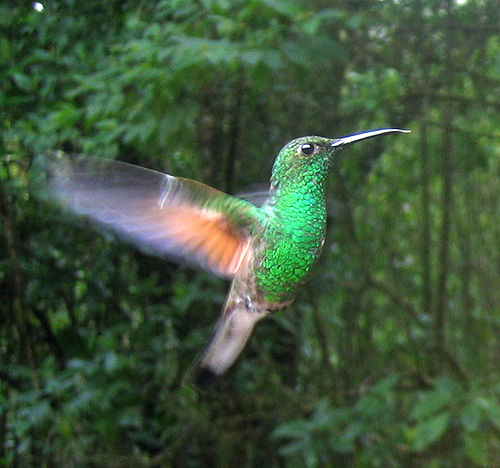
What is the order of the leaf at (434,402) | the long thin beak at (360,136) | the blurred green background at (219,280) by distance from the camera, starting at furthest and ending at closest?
the leaf at (434,402) → the blurred green background at (219,280) → the long thin beak at (360,136)

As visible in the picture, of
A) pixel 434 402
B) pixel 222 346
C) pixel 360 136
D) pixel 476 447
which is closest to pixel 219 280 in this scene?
pixel 434 402

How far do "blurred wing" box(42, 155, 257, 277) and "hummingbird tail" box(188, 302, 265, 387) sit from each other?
0.05 m

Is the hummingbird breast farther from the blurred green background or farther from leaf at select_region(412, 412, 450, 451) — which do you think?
leaf at select_region(412, 412, 450, 451)

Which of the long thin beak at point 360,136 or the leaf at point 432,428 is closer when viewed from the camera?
the long thin beak at point 360,136

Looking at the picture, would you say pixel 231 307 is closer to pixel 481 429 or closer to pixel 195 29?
pixel 195 29

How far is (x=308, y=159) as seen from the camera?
0.81 metres

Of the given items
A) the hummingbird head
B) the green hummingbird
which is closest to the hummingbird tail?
the green hummingbird

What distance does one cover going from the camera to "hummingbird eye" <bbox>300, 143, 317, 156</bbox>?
2.66 ft

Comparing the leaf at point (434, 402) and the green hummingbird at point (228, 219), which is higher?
the green hummingbird at point (228, 219)

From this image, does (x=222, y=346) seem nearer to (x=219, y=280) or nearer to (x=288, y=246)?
(x=288, y=246)

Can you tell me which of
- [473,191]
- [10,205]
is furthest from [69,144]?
[473,191]

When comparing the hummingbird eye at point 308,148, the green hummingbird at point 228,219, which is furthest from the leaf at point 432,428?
the hummingbird eye at point 308,148

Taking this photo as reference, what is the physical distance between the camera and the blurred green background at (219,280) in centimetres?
234

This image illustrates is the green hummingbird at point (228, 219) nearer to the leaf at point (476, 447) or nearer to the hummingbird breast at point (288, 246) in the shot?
the hummingbird breast at point (288, 246)
